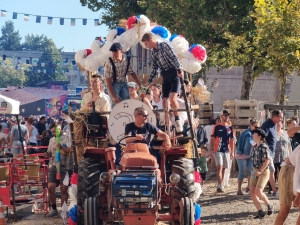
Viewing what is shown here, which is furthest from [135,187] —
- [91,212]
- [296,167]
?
[296,167]

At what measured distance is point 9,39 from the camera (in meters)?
178

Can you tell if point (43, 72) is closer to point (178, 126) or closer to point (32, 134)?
point (32, 134)

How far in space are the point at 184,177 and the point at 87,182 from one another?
4.48ft

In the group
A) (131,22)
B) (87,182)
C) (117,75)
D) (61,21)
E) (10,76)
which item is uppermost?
(10,76)

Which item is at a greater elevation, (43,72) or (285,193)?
(43,72)

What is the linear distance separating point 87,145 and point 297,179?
11.8 ft

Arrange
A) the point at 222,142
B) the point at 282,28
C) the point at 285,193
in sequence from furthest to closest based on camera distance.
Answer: the point at 282,28, the point at 222,142, the point at 285,193

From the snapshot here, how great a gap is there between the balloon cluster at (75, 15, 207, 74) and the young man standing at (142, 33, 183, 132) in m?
0.99

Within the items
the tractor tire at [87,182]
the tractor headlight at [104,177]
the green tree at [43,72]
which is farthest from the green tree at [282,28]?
the green tree at [43,72]

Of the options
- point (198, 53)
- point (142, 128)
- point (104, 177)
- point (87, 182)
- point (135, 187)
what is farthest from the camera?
point (198, 53)

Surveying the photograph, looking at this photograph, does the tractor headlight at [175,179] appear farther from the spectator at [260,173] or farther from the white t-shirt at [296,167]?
the spectator at [260,173]

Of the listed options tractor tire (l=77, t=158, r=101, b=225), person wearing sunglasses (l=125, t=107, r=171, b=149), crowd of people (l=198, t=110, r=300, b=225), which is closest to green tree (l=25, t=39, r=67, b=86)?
crowd of people (l=198, t=110, r=300, b=225)

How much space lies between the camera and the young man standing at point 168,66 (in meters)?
11.9

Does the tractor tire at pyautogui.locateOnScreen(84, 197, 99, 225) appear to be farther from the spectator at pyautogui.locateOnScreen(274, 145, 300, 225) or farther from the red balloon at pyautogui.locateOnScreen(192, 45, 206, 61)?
the red balloon at pyautogui.locateOnScreen(192, 45, 206, 61)
